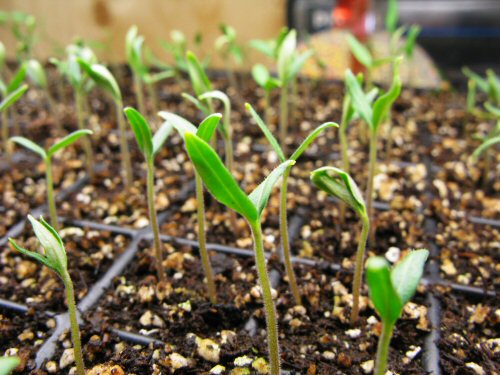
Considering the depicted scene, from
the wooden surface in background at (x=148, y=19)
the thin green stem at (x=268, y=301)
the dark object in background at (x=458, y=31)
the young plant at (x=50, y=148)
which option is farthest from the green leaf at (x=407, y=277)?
the dark object in background at (x=458, y=31)

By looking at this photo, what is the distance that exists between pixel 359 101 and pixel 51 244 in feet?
1.80

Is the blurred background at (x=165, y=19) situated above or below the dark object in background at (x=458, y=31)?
above

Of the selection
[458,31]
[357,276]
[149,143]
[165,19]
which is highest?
[165,19]

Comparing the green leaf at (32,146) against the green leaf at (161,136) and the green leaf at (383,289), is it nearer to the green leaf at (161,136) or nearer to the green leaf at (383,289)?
the green leaf at (161,136)

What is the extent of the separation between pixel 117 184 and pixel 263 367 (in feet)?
2.33

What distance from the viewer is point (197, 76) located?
929mm

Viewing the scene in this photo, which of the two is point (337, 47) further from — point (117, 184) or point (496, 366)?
point (496, 366)

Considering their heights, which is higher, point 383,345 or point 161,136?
point 161,136

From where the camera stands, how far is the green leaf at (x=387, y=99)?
2.51 feet

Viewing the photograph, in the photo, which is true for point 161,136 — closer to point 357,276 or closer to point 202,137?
point 202,137

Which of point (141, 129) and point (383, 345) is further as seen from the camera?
point (141, 129)

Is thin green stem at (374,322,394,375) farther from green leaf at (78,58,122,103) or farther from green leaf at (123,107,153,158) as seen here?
green leaf at (78,58,122,103)

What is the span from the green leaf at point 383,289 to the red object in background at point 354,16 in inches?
53.7

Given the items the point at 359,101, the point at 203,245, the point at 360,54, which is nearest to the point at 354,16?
the point at 360,54
